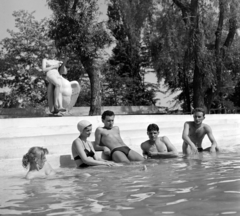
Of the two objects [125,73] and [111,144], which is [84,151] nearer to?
[111,144]

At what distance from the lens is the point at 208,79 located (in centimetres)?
1825

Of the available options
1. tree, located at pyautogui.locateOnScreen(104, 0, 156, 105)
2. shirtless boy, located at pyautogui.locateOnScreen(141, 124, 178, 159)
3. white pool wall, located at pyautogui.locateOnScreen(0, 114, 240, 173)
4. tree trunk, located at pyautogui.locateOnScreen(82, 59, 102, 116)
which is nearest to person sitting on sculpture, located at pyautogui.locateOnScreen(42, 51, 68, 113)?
white pool wall, located at pyautogui.locateOnScreen(0, 114, 240, 173)

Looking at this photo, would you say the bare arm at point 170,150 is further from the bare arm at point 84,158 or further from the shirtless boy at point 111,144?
the bare arm at point 84,158

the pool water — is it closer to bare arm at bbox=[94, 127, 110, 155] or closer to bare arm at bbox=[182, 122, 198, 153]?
bare arm at bbox=[94, 127, 110, 155]

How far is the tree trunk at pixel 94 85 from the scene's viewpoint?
19047mm

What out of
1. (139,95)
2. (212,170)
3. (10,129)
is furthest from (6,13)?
(212,170)

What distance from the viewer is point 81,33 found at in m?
19.7

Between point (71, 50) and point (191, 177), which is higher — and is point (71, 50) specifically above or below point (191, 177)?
above

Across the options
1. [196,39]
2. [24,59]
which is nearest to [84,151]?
[196,39]

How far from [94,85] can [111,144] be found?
12520 millimetres

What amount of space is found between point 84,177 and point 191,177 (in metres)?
1.46

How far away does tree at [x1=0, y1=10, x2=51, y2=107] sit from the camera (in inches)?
1039

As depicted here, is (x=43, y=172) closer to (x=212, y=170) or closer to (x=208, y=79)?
(x=212, y=170)

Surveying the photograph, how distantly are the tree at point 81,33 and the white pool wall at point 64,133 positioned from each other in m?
7.75
